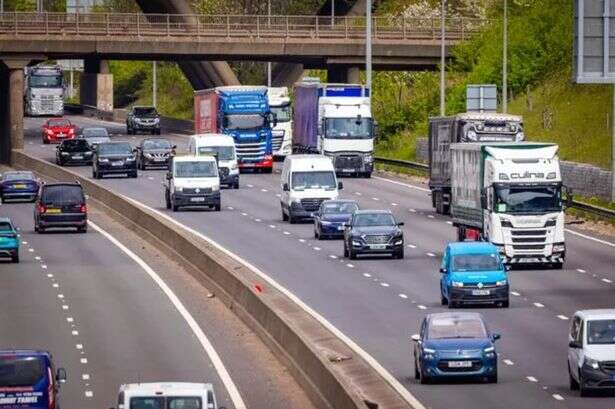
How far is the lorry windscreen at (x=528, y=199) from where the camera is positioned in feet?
182

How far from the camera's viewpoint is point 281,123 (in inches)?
4077

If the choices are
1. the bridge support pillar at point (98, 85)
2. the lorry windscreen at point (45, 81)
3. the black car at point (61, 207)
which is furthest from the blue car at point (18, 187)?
the bridge support pillar at point (98, 85)

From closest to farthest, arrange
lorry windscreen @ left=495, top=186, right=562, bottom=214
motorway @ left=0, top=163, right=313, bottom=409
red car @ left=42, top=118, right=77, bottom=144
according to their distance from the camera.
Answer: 1. motorway @ left=0, top=163, right=313, bottom=409
2. lorry windscreen @ left=495, top=186, right=562, bottom=214
3. red car @ left=42, top=118, right=77, bottom=144

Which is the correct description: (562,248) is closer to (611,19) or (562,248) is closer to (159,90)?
(611,19)

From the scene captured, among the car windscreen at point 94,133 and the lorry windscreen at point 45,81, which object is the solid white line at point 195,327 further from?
the lorry windscreen at point 45,81

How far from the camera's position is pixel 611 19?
58.5 metres

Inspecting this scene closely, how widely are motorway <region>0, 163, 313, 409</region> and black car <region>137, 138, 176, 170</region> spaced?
30.6 meters

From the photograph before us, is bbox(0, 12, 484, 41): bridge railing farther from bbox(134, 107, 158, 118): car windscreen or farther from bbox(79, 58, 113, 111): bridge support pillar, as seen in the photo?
bbox(79, 58, 113, 111): bridge support pillar

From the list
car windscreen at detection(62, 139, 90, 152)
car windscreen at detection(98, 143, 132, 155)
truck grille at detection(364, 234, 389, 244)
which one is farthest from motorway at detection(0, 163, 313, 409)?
car windscreen at detection(62, 139, 90, 152)

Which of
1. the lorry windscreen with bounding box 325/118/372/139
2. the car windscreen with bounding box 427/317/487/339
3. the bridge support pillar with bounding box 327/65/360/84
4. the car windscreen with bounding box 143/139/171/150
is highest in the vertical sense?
the bridge support pillar with bounding box 327/65/360/84

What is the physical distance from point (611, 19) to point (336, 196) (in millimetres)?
15599

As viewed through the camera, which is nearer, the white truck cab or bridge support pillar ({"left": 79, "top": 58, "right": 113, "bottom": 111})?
the white truck cab

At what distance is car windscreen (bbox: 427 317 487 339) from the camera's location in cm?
3581

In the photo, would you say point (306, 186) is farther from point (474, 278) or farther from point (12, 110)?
point (12, 110)
